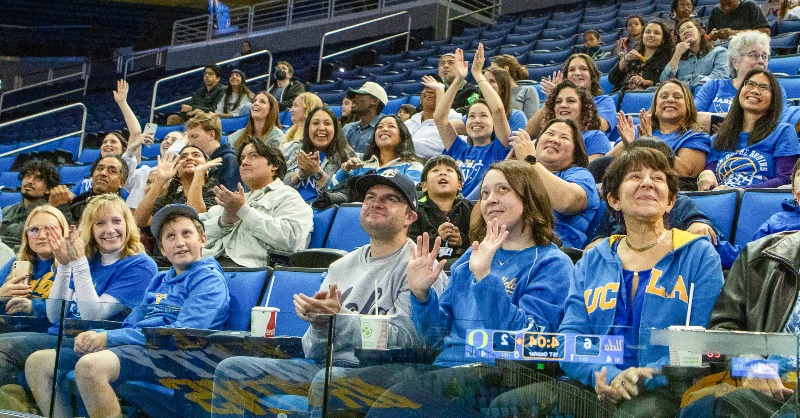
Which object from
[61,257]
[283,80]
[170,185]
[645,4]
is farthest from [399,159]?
[645,4]

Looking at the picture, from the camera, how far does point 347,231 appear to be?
4.03 meters

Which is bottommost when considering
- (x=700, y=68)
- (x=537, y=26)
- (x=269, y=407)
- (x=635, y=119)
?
(x=269, y=407)

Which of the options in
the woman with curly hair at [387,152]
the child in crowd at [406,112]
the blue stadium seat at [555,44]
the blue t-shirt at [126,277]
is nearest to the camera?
the blue t-shirt at [126,277]

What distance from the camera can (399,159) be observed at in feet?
15.2

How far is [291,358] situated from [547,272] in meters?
0.76

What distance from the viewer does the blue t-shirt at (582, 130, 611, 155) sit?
4.18 m

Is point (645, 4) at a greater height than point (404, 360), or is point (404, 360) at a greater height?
point (645, 4)

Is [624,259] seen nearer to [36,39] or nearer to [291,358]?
[291,358]

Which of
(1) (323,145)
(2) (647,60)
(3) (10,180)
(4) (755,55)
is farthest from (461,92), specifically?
(3) (10,180)

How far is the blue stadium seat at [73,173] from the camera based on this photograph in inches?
281

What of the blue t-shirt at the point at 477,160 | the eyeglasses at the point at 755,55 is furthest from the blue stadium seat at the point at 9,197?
the eyeglasses at the point at 755,55

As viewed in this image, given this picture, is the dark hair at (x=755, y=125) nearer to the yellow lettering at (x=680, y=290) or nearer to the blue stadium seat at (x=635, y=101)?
the blue stadium seat at (x=635, y=101)

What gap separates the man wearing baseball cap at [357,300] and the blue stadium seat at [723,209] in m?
1.08

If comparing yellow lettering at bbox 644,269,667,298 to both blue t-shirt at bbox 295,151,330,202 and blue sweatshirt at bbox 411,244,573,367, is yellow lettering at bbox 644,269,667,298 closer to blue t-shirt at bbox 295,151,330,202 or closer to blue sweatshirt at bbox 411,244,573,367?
blue sweatshirt at bbox 411,244,573,367
